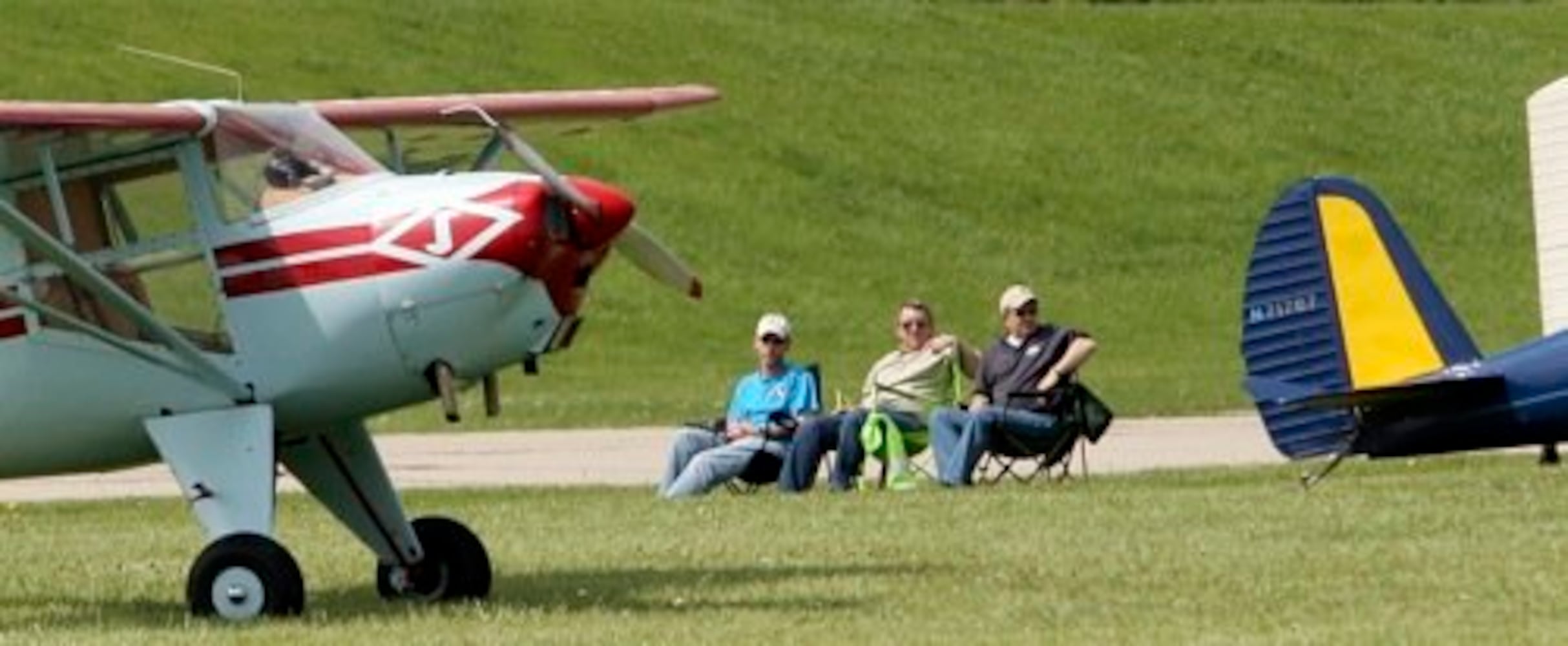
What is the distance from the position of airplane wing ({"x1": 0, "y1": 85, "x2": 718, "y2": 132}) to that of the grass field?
19.2 m

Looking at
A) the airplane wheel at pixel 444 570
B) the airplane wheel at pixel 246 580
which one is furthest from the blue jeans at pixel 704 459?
the airplane wheel at pixel 246 580

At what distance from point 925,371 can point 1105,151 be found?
2536 centimetres

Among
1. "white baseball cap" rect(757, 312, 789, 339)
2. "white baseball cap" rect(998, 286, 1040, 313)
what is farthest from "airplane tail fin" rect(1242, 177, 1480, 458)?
"white baseball cap" rect(757, 312, 789, 339)

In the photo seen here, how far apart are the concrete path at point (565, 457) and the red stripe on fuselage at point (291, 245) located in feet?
23.7

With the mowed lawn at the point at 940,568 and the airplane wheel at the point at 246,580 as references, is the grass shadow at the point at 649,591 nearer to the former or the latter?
the mowed lawn at the point at 940,568

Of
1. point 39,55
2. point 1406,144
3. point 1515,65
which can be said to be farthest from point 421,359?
point 1515,65

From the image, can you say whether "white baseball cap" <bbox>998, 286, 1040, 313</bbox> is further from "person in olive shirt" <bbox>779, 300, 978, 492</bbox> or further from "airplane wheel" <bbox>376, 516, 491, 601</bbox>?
"airplane wheel" <bbox>376, 516, 491, 601</bbox>

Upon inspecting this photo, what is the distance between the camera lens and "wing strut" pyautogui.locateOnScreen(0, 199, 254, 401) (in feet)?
43.3

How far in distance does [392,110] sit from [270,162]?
3.90 feet

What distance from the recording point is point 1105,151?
46.1 meters

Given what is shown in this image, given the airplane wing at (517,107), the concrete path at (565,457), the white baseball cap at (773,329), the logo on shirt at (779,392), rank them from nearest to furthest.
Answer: the airplane wing at (517,107) → the logo on shirt at (779,392) → the white baseball cap at (773,329) → the concrete path at (565,457)

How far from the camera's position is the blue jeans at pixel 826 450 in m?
20.4

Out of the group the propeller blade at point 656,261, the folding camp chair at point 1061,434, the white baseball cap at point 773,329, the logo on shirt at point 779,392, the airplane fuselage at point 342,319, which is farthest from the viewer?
the white baseball cap at point 773,329

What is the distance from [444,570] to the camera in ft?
47.6
